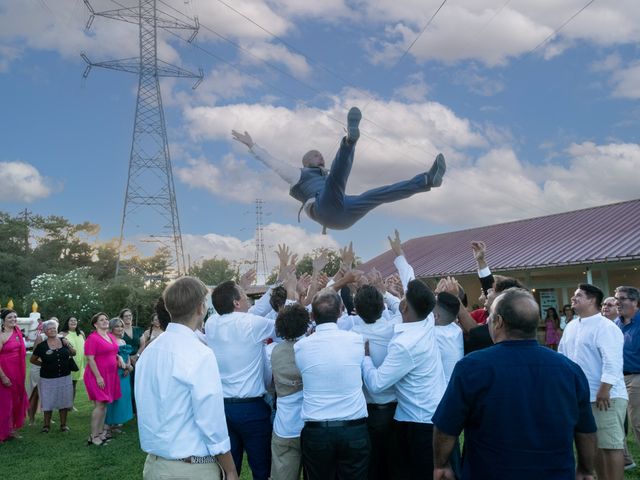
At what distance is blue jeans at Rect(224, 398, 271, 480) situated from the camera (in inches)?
159

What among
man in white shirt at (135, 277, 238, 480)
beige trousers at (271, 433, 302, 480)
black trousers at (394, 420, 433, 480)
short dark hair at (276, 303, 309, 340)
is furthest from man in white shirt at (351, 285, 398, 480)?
man in white shirt at (135, 277, 238, 480)

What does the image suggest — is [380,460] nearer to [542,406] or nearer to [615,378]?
[542,406]

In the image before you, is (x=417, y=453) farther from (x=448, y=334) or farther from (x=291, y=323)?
(x=291, y=323)

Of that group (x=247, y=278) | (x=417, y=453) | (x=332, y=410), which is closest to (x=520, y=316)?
(x=332, y=410)

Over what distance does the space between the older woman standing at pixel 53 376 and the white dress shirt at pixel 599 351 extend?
734 centimetres

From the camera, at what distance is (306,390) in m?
3.67

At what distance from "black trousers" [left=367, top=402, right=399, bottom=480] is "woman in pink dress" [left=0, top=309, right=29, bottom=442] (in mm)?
6184

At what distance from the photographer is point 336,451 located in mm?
3559

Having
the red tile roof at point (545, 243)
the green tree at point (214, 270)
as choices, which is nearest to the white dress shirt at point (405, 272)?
the red tile roof at point (545, 243)

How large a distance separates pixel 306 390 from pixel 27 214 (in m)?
51.5

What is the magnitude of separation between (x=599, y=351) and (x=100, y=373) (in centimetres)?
638

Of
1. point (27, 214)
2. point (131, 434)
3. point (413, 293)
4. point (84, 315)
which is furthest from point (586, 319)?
point (27, 214)

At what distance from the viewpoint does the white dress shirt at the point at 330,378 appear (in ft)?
11.7

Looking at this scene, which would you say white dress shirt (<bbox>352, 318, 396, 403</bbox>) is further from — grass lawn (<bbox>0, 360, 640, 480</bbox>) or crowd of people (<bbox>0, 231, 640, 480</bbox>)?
grass lawn (<bbox>0, 360, 640, 480</bbox>)
